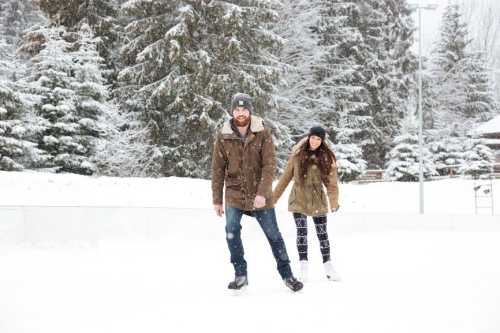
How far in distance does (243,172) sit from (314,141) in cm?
97

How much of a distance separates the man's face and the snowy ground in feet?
4.88

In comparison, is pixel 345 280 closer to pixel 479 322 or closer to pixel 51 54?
pixel 479 322

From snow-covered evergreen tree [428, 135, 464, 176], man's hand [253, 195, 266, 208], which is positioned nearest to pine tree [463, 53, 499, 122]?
snow-covered evergreen tree [428, 135, 464, 176]

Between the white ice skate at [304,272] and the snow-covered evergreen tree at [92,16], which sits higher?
the snow-covered evergreen tree at [92,16]

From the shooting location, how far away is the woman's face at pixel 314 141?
5648mm

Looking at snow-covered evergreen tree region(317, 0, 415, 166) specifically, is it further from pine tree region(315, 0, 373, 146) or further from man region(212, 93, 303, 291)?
man region(212, 93, 303, 291)

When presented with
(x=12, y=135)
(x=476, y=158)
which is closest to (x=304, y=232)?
(x=12, y=135)

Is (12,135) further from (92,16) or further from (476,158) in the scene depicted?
(476,158)

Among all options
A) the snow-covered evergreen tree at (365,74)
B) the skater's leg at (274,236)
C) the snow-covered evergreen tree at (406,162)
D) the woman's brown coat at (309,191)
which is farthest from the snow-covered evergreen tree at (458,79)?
the skater's leg at (274,236)

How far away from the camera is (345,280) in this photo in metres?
5.84

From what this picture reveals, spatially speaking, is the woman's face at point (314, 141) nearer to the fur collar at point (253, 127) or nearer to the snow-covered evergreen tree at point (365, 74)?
the fur collar at point (253, 127)

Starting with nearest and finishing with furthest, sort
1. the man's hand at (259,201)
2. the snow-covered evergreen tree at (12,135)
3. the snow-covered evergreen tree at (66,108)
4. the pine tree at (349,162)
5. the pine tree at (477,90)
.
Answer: the man's hand at (259,201)
the snow-covered evergreen tree at (12,135)
the snow-covered evergreen tree at (66,108)
the pine tree at (349,162)
the pine tree at (477,90)

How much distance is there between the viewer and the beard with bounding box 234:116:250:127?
4.99 m

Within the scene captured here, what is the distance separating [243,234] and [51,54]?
1191 centimetres
